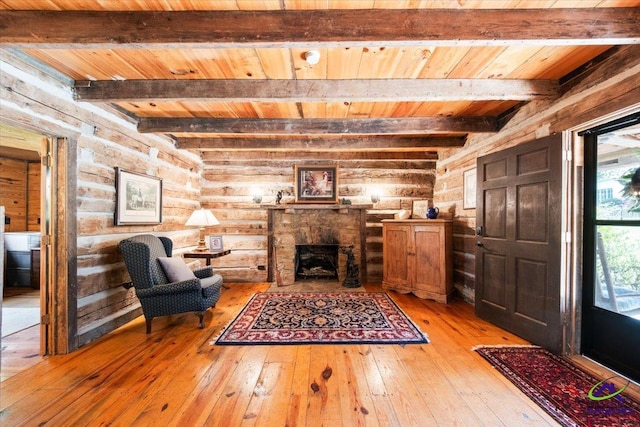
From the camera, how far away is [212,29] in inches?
67.1

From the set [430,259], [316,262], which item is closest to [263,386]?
[430,259]

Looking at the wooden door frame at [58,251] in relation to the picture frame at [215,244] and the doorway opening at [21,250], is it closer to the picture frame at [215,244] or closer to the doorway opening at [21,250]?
the doorway opening at [21,250]

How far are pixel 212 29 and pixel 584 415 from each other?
135 inches

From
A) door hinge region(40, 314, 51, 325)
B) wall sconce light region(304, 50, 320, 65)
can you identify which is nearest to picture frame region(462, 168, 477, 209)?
wall sconce light region(304, 50, 320, 65)

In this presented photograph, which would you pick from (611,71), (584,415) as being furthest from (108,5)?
(584,415)

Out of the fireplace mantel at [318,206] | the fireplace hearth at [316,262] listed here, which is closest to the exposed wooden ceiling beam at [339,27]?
the fireplace mantel at [318,206]

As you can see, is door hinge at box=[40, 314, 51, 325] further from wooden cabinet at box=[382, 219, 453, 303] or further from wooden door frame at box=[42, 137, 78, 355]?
wooden cabinet at box=[382, 219, 453, 303]

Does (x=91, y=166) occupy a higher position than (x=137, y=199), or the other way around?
(x=91, y=166)

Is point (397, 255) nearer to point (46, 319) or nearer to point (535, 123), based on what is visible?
point (535, 123)

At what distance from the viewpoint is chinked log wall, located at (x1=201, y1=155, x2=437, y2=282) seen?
5.20 metres

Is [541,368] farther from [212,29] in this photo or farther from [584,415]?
[212,29]

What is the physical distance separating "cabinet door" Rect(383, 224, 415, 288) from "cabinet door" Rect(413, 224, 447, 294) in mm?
123

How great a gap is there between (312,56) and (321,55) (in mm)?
102

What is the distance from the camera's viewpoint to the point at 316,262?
18.1 feet
